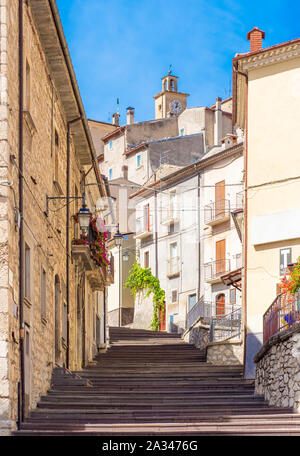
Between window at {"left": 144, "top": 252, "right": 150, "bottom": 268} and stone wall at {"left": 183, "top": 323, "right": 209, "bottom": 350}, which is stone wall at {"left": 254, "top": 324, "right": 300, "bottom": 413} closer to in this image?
stone wall at {"left": 183, "top": 323, "right": 209, "bottom": 350}

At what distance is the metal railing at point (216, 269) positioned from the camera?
134 feet

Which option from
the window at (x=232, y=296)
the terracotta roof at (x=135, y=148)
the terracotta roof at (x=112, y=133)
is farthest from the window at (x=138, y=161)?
the window at (x=232, y=296)

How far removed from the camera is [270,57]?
75.5 ft

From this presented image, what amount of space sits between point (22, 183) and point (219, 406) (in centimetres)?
635

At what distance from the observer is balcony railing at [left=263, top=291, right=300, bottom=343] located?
1534 cm

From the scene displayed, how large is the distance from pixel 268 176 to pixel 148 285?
2522 cm

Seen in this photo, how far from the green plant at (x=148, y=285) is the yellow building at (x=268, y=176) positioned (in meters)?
23.8

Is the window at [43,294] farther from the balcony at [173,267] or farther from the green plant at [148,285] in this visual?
the green plant at [148,285]

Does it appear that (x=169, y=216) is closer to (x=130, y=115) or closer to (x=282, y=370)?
(x=130, y=115)

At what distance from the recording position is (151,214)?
48.5 meters

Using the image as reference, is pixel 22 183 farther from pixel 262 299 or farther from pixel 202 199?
pixel 202 199

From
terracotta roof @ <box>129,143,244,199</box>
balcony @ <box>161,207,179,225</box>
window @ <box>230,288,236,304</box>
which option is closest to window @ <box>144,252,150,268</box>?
balcony @ <box>161,207,179,225</box>
